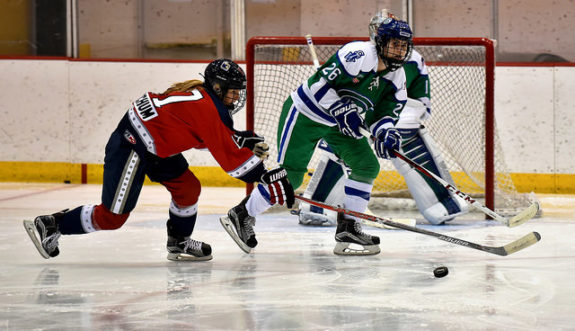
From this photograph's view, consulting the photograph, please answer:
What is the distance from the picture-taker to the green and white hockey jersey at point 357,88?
351cm

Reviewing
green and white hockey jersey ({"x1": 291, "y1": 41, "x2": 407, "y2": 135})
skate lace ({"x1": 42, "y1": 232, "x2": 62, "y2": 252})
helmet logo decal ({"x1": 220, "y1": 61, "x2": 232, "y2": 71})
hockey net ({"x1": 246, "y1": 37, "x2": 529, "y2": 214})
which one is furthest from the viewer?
hockey net ({"x1": 246, "y1": 37, "x2": 529, "y2": 214})

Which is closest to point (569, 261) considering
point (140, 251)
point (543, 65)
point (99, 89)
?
point (140, 251)

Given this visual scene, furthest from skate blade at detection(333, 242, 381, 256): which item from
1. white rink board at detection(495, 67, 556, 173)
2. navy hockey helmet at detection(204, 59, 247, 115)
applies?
white rink board at detection(495, 67, 556, 173)

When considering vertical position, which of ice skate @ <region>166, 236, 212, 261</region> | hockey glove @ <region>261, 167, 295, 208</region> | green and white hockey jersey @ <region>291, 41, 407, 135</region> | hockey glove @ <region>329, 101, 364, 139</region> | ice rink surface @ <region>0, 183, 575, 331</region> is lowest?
ice rink surface @ <region>0, 183, 575, 331</region>

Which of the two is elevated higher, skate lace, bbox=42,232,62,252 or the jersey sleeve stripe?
the jersey sleeve stripe

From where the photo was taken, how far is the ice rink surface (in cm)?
243

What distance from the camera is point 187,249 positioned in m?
3.40

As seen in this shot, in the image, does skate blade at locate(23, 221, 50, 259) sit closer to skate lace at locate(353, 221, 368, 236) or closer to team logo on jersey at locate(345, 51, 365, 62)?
skate lace at locate(353, 221, 368, 236)

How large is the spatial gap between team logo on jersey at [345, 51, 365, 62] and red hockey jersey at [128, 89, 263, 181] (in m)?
0.67

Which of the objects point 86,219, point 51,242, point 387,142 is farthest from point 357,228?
point 51,242

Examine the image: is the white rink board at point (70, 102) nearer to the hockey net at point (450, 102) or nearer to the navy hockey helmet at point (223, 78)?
the hockey net at point (450, 102)

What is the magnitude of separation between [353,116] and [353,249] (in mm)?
572

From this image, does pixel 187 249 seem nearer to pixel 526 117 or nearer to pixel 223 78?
pixel 223 78

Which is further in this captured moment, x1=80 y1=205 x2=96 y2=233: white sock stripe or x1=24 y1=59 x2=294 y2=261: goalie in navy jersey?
x1=80 y1=205 x2=96 y2=233: white sock stripe
